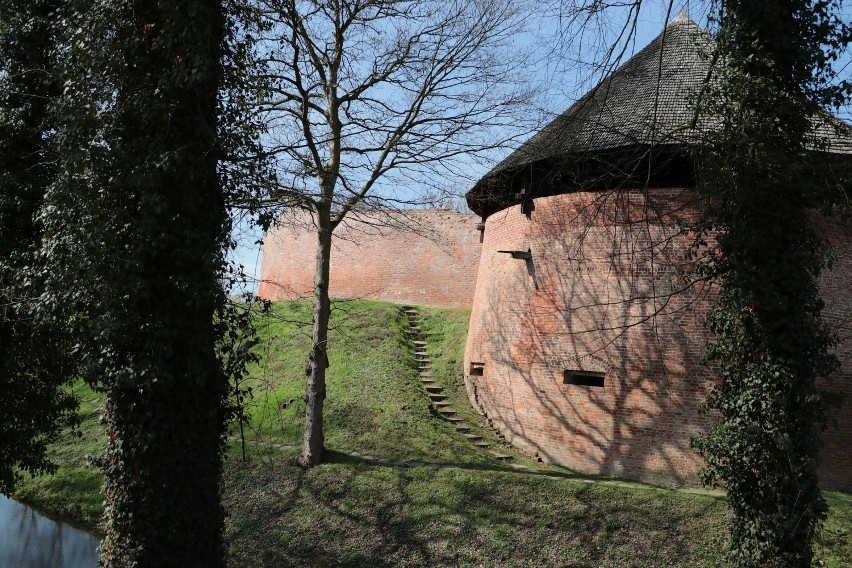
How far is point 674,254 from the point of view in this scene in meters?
10.6

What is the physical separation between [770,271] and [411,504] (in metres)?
5.44

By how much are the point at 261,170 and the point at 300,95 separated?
116 inches

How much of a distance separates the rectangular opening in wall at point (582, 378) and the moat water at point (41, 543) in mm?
7162

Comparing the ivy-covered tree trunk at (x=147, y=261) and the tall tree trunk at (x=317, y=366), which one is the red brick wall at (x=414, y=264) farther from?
the ivy-covered tree trunk at (x=147, y=261)

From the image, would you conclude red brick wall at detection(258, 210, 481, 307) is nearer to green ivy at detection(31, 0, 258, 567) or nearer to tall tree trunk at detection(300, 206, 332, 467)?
tall tree trunk at detection(300, 206, 332, 467)

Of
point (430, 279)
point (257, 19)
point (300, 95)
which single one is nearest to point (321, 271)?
point (300, 95)

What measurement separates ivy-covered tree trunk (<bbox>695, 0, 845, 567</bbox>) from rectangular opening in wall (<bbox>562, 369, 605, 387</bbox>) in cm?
391

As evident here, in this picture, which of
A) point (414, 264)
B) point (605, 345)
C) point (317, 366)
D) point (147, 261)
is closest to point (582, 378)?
point (605, 345)

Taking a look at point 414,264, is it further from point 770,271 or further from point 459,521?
point 770,271

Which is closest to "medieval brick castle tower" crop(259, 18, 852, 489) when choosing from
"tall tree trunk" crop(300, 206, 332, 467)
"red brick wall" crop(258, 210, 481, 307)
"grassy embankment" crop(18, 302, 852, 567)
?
"tall tree trunk" crop(300, 206, 332, 467)

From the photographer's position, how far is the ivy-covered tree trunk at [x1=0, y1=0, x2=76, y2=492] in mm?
8922

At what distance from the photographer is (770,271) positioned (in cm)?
692

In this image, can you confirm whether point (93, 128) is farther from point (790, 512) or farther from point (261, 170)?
point (790, 512)

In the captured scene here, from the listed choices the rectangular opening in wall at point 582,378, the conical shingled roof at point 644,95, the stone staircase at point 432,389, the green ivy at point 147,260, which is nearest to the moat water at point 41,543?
the green ivy at point 147,260
